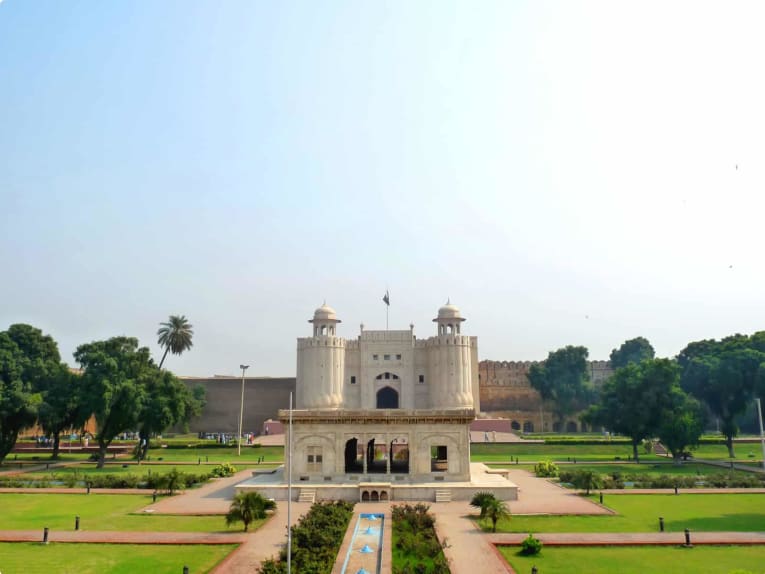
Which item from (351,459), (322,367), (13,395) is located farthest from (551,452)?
(13,395)

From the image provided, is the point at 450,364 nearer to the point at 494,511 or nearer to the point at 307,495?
the point at 307,495

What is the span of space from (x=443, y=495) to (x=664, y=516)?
866 cm

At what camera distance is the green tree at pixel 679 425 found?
41000 mm

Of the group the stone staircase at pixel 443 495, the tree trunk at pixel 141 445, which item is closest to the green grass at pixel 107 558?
the stone staircase at pixel 443 495

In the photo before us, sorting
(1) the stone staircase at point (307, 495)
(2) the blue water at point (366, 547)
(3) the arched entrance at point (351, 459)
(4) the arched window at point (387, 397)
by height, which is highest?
(4) the arched window at point (387, 397)

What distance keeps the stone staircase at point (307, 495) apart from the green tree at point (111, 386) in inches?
753

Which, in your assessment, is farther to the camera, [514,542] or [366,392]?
[366,392]

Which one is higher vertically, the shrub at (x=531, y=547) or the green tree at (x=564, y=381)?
the green tree at (x=564, y=381)

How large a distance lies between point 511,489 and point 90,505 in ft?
58.5

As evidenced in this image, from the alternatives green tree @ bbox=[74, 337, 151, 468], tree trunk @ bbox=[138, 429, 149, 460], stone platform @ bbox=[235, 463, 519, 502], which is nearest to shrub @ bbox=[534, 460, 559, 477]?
stone platform @ bbox=[235, 463, 519, 502]

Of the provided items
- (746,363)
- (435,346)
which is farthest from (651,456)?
(435,346)

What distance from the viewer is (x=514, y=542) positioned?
1831 cm

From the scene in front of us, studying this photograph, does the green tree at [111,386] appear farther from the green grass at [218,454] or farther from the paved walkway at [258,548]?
the paved walkway at [258,548]

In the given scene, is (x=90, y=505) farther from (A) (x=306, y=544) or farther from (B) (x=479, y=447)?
(B) (x=479, y=447)
